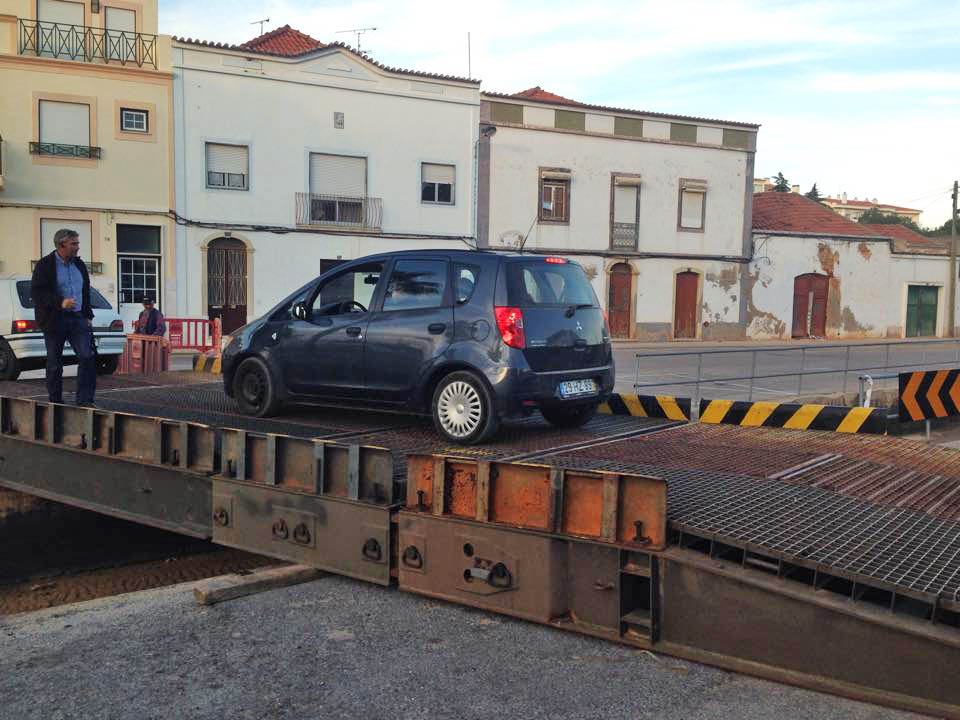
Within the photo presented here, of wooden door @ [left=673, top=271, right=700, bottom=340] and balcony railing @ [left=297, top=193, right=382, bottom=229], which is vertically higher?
balcony railing @ [left=297, top=193, right=382, bottom=229]

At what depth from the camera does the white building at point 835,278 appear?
37656mm

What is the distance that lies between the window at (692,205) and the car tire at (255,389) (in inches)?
1153

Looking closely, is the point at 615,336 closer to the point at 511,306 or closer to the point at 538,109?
the point at 538,109

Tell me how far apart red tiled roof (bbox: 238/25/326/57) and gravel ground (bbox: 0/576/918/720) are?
28.5 metres

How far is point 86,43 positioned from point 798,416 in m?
25.2

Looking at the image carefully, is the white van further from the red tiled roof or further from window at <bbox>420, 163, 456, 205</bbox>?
the red tiled roof

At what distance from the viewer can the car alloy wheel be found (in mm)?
6961

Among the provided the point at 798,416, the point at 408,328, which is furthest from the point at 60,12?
the point at 798,416

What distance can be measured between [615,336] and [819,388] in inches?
682

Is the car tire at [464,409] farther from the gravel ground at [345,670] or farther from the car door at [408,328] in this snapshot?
the gravel ground at [345,670]

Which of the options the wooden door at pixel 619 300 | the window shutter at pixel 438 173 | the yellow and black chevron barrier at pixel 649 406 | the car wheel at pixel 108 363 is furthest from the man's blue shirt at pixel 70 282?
the wooden door at pixel 619 300

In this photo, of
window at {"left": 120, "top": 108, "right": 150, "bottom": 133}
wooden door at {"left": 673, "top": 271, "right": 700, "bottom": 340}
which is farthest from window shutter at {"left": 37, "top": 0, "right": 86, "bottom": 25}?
wooden door at {"left": 673, "top": 271, "right": 700, "bottom": 340}

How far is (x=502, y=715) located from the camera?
431cm

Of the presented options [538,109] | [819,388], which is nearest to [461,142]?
[538,109]
